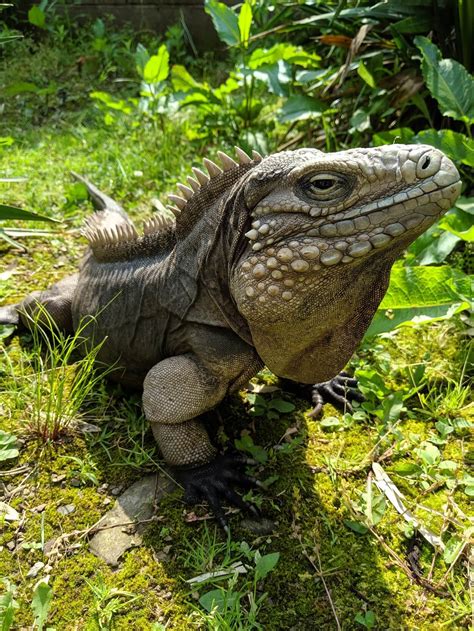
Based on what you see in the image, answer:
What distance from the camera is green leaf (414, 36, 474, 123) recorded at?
4312 millimetres

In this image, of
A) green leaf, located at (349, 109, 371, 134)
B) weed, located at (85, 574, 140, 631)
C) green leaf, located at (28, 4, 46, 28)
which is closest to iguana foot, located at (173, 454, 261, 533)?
weed, located at (85, 574, 140, 631)

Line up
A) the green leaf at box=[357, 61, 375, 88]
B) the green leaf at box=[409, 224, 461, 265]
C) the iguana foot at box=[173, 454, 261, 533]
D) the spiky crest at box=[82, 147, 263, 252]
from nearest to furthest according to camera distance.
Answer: the iguana foot at box=[173, 454, 261, 533], the spiky crest at box=[82, 147, 263, 252], the green leaf at box=[409, 224, 461, 265], the green leaf at box=[357, 61, 375, 88]

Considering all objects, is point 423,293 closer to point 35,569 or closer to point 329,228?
point 329,228

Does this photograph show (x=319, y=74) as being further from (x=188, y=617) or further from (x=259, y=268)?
(x=188, y=617)

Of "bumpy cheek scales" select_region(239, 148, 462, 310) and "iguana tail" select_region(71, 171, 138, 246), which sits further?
"iguana tail" select_region(71, 171, 138, 246)

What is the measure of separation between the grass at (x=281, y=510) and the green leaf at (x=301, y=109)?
2.57m

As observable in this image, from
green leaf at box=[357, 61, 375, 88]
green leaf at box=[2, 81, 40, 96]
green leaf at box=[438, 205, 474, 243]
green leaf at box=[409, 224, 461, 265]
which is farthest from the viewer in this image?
green leaf at box=[2, 81, 40, 96]

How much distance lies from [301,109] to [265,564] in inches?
174

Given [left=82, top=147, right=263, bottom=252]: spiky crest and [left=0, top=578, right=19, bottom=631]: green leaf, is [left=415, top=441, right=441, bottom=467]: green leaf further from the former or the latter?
[left=0, top=578, right=19, bottom=631]: green leaf

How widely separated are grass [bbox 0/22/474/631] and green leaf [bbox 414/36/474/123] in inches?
61.7

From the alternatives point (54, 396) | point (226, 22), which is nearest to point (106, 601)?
point (54, 396)

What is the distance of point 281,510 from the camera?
299cm

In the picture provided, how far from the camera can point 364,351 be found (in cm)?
406

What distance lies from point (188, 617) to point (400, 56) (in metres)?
4.97
